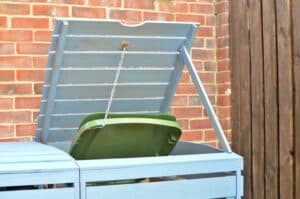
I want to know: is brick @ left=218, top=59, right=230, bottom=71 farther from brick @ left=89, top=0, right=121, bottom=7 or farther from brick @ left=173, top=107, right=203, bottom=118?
brick @ left=89, top=0, right=121, bottom=7

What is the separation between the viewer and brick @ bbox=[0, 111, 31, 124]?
2900 mm

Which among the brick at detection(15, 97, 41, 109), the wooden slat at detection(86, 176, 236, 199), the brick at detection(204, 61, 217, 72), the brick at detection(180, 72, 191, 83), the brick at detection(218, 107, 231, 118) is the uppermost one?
the brick at detection(204, 61, 217, 72)

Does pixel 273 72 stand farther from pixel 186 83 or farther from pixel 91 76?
pixel 91 76

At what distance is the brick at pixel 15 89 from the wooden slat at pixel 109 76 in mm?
498

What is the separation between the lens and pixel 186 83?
3344 millimetres

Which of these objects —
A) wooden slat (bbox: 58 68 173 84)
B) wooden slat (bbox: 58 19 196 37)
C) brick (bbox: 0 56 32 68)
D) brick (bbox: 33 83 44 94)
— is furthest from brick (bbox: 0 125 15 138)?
wooden slat (bbox: 58 19 196 37)

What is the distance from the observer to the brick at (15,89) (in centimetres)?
290

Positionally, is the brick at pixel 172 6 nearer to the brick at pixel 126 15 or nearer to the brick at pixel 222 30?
the brick at pixel 126 15

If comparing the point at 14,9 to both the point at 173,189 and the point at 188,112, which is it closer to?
the point at 188,112

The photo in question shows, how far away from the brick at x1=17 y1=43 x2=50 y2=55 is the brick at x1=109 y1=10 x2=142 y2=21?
0.48 m

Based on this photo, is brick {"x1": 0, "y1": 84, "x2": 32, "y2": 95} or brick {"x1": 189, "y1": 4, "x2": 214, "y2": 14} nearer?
brick {"x1": 0, "y1": 84, "x2": 32, "y2": 95}

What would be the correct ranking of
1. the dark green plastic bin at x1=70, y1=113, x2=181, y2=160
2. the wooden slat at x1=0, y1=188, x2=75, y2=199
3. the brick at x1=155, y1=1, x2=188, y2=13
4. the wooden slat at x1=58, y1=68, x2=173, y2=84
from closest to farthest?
the wooden slat at x1=0, y1=188, x2=75, y2=199, the dark green plastic bin at x1=70, y1=113, x2=181, y2=160, the wooden slat at x1=58, y1=68, x2=173, y2=84, the brick at x1=155, y1=1, x2=188, y2=13

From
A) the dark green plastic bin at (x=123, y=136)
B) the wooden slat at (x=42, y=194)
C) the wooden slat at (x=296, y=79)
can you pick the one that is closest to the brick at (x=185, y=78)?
the wooden slat at (x=296, y=79)

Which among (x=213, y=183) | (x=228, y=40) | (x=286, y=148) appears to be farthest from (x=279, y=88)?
(x=213, y=183)
